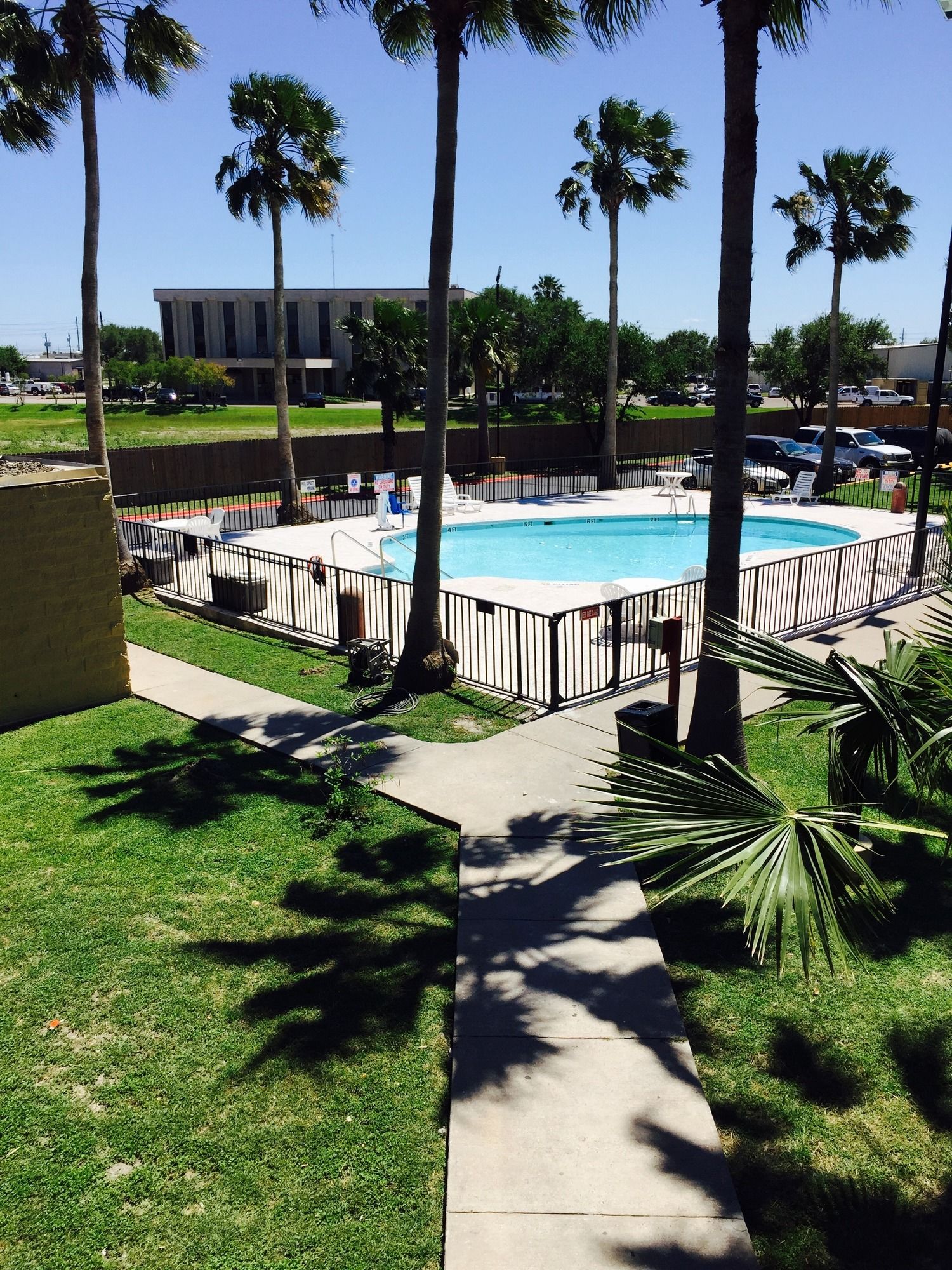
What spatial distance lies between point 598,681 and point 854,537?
14.2m

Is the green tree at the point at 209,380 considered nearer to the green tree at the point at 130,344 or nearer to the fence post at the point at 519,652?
the green tree at the point at 130,344

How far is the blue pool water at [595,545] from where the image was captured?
2345 centimetres

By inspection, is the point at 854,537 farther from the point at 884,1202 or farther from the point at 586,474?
the point at 884,1202

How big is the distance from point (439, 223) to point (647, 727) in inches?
263

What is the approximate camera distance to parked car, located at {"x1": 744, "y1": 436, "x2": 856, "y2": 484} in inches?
1347

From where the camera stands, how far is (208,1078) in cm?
576

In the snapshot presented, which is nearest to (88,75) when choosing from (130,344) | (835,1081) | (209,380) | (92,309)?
(92,309)

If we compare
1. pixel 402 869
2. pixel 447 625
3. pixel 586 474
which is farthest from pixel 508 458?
pixel 402 869

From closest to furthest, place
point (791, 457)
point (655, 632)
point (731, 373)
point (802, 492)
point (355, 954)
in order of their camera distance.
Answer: point (355, 954) < point (731, 373) < point (655, 632) < point (802, 492) < point (791, 457)

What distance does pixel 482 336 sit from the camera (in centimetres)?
3362

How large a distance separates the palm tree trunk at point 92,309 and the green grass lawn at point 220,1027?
941cm

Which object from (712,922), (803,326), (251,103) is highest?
(251,103)

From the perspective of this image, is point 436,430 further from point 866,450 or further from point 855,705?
point 866,450

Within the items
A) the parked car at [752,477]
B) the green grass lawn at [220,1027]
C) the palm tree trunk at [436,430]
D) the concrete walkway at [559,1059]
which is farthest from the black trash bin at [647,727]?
the parked car at [752,477]
